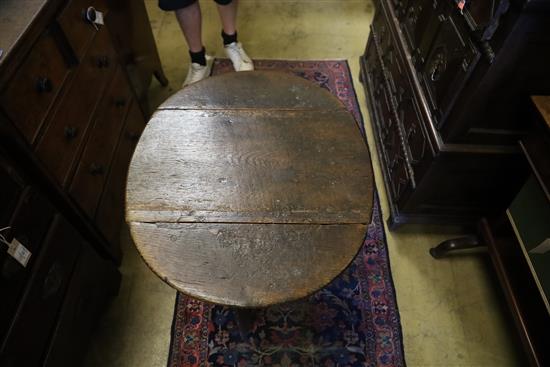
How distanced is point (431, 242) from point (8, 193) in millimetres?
1487

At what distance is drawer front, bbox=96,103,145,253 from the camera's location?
1.28 metres

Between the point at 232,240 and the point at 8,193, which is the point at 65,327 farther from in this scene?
the point at 232,240

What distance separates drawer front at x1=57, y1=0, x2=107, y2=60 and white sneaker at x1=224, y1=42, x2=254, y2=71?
943mm

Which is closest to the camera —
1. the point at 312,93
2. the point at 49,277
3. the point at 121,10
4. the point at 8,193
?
the point at 8,193

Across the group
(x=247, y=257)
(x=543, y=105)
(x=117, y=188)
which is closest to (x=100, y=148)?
(x=117, y=188)

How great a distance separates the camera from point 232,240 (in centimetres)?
86

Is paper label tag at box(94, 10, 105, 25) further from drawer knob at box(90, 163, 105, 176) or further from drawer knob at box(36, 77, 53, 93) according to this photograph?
drawer knob at box(90, 163, 105, 176)

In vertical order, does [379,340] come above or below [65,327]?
below

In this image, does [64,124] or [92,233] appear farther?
[92,233]

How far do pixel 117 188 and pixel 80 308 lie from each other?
0.49 meters

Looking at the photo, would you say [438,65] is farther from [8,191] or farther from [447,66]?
[8,191]

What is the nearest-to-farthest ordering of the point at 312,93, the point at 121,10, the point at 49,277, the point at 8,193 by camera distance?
the point at 8,193, the point at 49,277, the point at 312,93, the point at 121,10

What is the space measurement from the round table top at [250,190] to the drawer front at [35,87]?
26 centimetres

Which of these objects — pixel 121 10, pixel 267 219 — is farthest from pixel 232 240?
pixel 121 10
